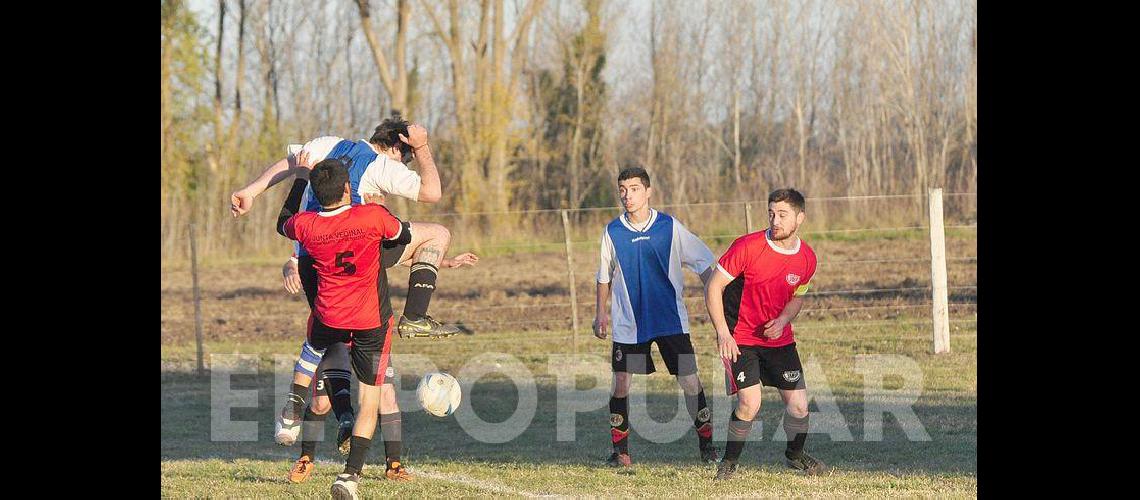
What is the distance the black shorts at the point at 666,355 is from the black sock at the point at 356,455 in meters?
1.89

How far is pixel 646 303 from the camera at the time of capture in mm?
8094

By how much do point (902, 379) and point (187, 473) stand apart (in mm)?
7038

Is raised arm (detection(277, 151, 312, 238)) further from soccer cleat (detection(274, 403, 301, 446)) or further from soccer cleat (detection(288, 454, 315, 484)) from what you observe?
soccer cleat (detection(288, 454, 315, 484))

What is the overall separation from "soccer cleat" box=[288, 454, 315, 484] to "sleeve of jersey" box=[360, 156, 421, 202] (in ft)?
5.54

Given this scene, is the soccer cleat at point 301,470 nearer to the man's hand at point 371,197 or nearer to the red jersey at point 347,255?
the red jersey at point 347,255

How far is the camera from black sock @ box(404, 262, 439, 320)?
25.3 ft

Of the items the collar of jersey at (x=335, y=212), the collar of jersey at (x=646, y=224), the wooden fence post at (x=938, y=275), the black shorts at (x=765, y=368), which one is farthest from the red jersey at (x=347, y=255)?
the wooden fence post at (x=938, y=275)

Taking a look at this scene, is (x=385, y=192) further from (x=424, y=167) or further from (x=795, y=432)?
(x=795, y=432)

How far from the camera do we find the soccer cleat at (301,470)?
24.7 feet

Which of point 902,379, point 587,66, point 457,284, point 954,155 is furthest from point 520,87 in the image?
point 902,379

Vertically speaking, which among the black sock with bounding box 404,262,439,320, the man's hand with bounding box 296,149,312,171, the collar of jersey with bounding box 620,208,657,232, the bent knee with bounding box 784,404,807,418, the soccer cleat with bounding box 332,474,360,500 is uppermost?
the man's hand with bounding box 296,149,312,171

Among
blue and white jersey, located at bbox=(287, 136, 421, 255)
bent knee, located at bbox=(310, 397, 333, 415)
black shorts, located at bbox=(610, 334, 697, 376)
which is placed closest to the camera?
blue and white jersey, located at bbox=(287, 136, 421, 255)

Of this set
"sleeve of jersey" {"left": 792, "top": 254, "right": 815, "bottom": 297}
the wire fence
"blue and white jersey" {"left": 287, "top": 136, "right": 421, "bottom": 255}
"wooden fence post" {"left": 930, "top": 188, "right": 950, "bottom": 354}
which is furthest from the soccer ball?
"wooden fence post" {"left": 930, "top": 188, "right": 950, "bottom": 354}

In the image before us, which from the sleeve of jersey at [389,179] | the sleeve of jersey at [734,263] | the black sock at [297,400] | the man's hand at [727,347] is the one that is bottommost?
the black sock at [297,400]
